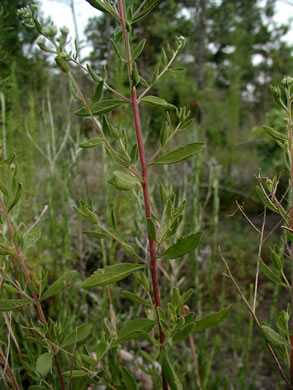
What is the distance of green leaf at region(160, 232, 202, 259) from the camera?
1.49 feet

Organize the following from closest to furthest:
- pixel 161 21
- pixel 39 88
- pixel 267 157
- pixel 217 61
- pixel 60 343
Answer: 1. pixel 60 343
2. pixel 39 88
3. pixel 267 157
4. pixel 161 21
5. pixel 217 61

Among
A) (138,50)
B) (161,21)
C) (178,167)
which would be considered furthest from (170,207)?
(161,21)

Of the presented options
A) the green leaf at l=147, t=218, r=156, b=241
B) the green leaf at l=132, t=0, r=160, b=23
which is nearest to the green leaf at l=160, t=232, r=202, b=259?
the green leaf at l=147, t=218, r=156, b=241

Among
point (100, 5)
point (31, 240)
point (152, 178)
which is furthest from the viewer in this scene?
point (152, 178)

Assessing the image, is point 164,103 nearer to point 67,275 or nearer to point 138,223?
point 67,275

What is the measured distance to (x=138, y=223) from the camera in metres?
1.03

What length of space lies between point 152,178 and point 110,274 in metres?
2.30

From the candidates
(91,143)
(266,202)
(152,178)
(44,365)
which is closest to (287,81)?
(266,202)

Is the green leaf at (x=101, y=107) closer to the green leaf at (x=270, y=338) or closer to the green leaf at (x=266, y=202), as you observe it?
the green leaf at (x=266, y=202)

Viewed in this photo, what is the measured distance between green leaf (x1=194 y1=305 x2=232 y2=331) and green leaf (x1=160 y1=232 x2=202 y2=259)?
0.10 metres

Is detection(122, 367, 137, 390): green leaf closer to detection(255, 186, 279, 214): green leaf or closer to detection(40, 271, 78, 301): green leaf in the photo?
detection(40, 271, 78, 301): green leaf

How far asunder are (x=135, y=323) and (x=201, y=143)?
27cm

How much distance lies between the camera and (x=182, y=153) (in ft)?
1.61

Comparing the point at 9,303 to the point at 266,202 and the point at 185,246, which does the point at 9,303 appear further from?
the point at 266,202
